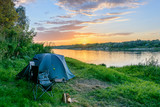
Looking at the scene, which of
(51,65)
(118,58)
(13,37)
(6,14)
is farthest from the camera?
(118,58)

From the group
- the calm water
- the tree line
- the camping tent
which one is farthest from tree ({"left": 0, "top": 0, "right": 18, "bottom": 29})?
the camping tent

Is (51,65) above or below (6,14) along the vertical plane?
below

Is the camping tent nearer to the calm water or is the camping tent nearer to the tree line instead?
the tree line

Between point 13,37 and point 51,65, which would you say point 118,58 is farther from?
point 51,65

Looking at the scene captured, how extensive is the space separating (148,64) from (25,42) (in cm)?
1182

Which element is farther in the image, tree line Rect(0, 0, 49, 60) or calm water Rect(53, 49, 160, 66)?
calm water Rect(53, 49, 160, 66)

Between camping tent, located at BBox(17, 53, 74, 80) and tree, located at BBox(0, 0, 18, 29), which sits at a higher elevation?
tree, located at BBox(0, 0, 18, 29)

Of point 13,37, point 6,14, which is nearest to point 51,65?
point 13,37

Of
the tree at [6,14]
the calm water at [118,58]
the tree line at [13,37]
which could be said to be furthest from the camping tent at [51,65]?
the calm water at [118,58]

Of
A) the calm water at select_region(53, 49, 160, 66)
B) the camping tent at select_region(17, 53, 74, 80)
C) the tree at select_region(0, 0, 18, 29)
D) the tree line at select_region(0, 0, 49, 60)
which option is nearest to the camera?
the camping tent at select_region(17, 53, 74, 80)

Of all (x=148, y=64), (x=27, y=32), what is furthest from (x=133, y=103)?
(x=27, y=32)

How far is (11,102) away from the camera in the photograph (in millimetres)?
3695

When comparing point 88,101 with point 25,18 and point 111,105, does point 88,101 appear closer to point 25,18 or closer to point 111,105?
point 111,105

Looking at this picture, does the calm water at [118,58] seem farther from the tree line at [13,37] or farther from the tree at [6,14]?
the tree at [6,14]
